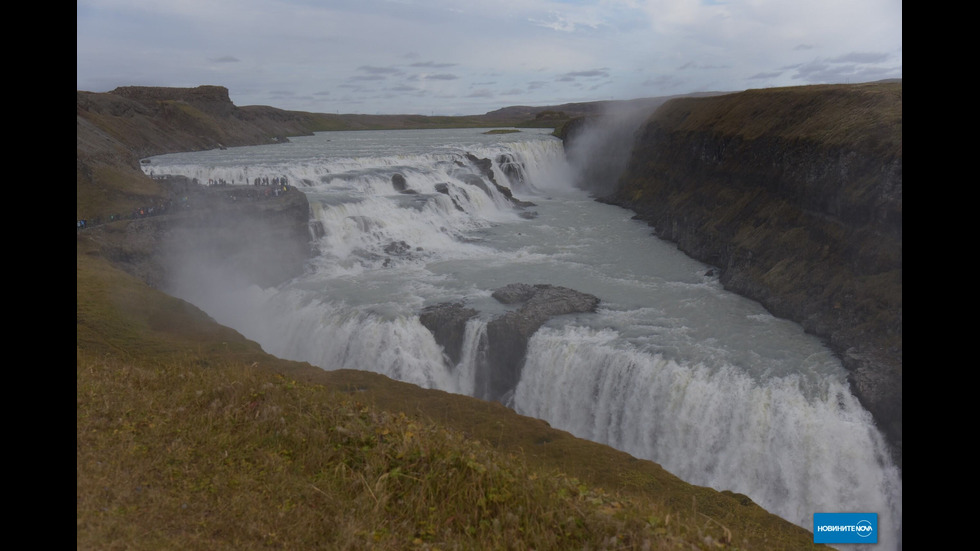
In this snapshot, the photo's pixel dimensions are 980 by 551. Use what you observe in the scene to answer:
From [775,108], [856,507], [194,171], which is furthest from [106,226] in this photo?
[775,108]

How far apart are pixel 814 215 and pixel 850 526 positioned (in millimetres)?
14704

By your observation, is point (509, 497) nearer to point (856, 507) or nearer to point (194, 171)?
point (856, 507)

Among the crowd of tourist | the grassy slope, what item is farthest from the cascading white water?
the grassy slope

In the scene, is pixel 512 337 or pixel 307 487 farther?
pixel 512 337

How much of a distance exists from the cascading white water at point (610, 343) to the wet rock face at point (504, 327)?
1.03ft

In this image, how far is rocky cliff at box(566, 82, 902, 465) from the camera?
17188 millimetres

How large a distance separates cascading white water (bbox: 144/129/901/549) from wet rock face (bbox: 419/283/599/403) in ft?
1.03

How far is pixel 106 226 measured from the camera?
77.7ft

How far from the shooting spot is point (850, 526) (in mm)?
11305

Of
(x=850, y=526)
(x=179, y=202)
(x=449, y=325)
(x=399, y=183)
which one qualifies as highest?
(x=399, y=183)

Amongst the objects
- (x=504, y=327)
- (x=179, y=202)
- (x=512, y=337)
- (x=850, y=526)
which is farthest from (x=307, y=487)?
(x=179, y=202)

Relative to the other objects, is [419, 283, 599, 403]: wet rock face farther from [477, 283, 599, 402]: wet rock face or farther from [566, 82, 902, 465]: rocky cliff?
[566, 82, 902, 465]: rocky cliff

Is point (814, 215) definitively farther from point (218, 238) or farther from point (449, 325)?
point (218, 238)

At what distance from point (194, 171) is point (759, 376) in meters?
37.9
